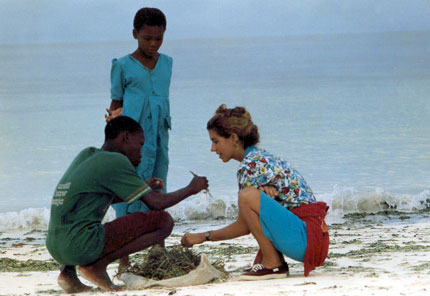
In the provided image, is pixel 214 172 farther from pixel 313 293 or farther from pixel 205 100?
pixel 205 100

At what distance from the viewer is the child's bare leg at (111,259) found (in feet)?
13.4

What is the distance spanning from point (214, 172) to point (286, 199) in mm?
7567

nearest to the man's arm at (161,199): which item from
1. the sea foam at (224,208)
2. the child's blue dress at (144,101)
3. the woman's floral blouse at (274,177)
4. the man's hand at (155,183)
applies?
the man's hand at (155,183)

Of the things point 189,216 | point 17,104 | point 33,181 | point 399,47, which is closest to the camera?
point 189,216

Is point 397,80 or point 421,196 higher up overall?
point 397,80

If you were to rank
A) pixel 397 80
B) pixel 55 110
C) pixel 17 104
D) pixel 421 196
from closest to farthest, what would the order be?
pixel 421 196 → pixel 55 110 → pixel 17 104 → pixel 397 80

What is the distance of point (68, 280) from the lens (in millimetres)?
4133

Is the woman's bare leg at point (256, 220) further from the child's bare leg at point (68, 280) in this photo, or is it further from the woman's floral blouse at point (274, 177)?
the child's bare leg at point (68, 280)

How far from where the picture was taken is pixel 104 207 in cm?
409

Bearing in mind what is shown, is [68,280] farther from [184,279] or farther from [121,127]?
[121,127]

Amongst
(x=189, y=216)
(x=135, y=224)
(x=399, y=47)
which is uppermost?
(x=399, y=47)

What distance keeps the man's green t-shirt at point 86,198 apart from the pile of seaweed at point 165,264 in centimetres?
34

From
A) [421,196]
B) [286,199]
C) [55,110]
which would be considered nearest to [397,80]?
[55,110]

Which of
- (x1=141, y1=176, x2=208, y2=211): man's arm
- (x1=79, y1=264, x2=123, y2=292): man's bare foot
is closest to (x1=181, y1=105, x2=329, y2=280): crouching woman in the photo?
(x1=141, y1=176, x2=208, y2=211): man's arm
